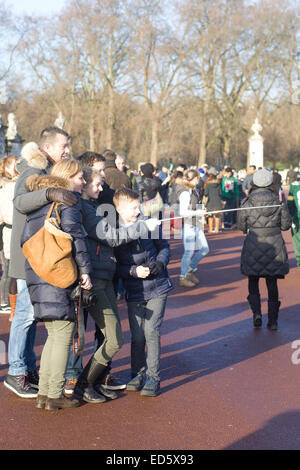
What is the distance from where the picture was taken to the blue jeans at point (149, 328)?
5.08 meters

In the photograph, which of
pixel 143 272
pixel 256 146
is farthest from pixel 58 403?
pixel 256 146

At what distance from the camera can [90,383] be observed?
4965mm

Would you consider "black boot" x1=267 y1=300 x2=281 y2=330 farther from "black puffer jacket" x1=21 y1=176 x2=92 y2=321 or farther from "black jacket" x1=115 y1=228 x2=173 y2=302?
"black puffer jacket" x1=21 y1=176 x2=92 y2=321

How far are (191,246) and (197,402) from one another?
5428mm

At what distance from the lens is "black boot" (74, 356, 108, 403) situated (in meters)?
4.91

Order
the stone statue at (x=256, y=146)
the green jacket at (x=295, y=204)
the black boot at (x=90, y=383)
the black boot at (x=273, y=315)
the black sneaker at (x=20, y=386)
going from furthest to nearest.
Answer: the stone statue at (x=256, y=146)
the green jacket at (x=295, y=204)
the black boot at (x=273, y=315)
the black sneaker at (x=20, y=386)
the black boot at (x=90, y=383)

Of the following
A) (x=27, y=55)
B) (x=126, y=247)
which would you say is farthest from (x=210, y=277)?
(x=27, y=55)

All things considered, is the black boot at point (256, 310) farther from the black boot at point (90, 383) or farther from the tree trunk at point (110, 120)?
the tree trunk at point (110, 120)

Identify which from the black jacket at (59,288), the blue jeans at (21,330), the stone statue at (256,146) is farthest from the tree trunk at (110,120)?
the black jacket at (59,288)

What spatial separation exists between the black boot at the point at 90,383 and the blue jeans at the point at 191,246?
519cm
